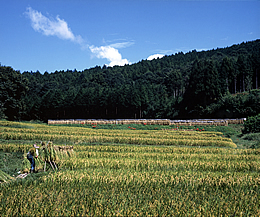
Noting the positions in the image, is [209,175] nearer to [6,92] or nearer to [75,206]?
[75,206]

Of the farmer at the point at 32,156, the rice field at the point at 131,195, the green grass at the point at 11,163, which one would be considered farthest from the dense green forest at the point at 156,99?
the rice field at the point at 131,195

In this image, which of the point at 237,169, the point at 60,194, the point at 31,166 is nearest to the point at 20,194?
the point at 60,194

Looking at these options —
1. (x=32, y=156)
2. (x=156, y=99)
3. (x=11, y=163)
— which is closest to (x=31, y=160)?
(x=32, y=156)

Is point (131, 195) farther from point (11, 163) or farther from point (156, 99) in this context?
point (156, 99)

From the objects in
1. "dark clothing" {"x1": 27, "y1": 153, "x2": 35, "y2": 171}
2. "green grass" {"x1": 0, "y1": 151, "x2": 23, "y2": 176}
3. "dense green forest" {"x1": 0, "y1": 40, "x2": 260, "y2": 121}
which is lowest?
"green grass" {"x1": 0, "y1": 151, "x2": 23, "y2": 176}

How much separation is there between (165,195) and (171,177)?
203 cm

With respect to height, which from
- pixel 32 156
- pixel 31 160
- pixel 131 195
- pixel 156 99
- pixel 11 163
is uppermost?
pixel 156 99

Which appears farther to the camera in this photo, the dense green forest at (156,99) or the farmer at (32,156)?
the dense green forest at (156,99)

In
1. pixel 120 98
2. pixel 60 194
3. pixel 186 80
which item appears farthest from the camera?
pixel 186 80

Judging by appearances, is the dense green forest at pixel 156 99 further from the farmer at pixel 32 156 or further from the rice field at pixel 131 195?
the rice field at pixel 131 195

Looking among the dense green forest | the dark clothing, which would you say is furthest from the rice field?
the dense green forest

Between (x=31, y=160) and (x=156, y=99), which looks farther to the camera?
(x=156, y=99)

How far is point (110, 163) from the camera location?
12461mm

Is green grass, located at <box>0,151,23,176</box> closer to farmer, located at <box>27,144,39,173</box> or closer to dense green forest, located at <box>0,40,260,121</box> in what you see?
farmer, located at <box>27,144,39,173</box>
